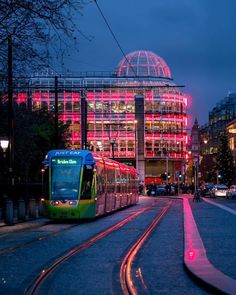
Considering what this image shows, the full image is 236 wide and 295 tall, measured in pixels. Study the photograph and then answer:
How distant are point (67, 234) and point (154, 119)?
90053mm

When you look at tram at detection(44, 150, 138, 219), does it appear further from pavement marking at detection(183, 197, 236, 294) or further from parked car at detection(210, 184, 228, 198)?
parked car at detection(210, 184, 228, 198)

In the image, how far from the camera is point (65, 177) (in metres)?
32.6

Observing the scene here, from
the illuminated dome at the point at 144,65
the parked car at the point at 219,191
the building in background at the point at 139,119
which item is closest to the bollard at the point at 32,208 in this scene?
the parked car at the point at 219,191

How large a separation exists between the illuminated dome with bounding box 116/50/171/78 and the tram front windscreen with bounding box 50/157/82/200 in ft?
237

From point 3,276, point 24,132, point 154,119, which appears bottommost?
point 3,276

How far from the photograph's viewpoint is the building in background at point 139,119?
103500mm

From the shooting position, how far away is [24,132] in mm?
48281

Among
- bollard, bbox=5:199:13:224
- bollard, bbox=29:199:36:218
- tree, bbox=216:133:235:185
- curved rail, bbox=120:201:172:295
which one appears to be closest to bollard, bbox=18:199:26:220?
bollard, bbox=29:199:36:218

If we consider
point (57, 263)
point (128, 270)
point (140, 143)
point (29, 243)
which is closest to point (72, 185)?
point (29, 243)

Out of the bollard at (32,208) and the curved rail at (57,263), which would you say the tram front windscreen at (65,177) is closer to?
the bollard at (32,208)

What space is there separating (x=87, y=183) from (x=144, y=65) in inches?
3016

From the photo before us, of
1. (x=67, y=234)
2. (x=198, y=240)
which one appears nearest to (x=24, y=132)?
(x=67, y=234)

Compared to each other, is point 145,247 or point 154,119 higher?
point 154,119

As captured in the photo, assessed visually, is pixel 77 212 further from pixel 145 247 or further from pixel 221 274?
pixel 221 274
